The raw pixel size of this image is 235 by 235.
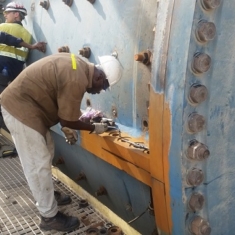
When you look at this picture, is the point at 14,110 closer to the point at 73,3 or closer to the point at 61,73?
the point at 61,73

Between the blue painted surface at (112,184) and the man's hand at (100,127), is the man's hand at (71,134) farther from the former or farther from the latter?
the man's hand at (100,127)

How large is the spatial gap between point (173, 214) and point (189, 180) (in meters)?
0.20

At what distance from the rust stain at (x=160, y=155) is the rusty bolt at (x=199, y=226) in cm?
10

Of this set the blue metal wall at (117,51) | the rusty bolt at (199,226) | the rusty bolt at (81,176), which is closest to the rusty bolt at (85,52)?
the blue metal wall at (117,51)

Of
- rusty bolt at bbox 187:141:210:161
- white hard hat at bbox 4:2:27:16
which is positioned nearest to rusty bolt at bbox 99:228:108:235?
rusty bolt at bbox 187:141:210:161

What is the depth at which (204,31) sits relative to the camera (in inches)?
52.0

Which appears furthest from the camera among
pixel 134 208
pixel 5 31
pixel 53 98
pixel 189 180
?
pixel 5 31

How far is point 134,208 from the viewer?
2.18 meters

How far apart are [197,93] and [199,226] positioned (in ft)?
2.01

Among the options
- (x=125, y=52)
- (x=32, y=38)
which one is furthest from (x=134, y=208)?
(x=32, y=38)

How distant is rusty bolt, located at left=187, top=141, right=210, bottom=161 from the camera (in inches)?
56.2

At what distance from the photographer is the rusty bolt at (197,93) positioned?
137cm

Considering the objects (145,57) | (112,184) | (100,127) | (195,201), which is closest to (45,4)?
(100,127)

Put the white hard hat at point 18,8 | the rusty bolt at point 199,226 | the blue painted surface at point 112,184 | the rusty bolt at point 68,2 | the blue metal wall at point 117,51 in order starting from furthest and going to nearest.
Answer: the white hard hat at point 18,8 < the rusty bolt at point 68,2 < the blue painted surface at point 112,184 < the blue metal wall at point 117,51 < the rusty bolt at point 199,226
